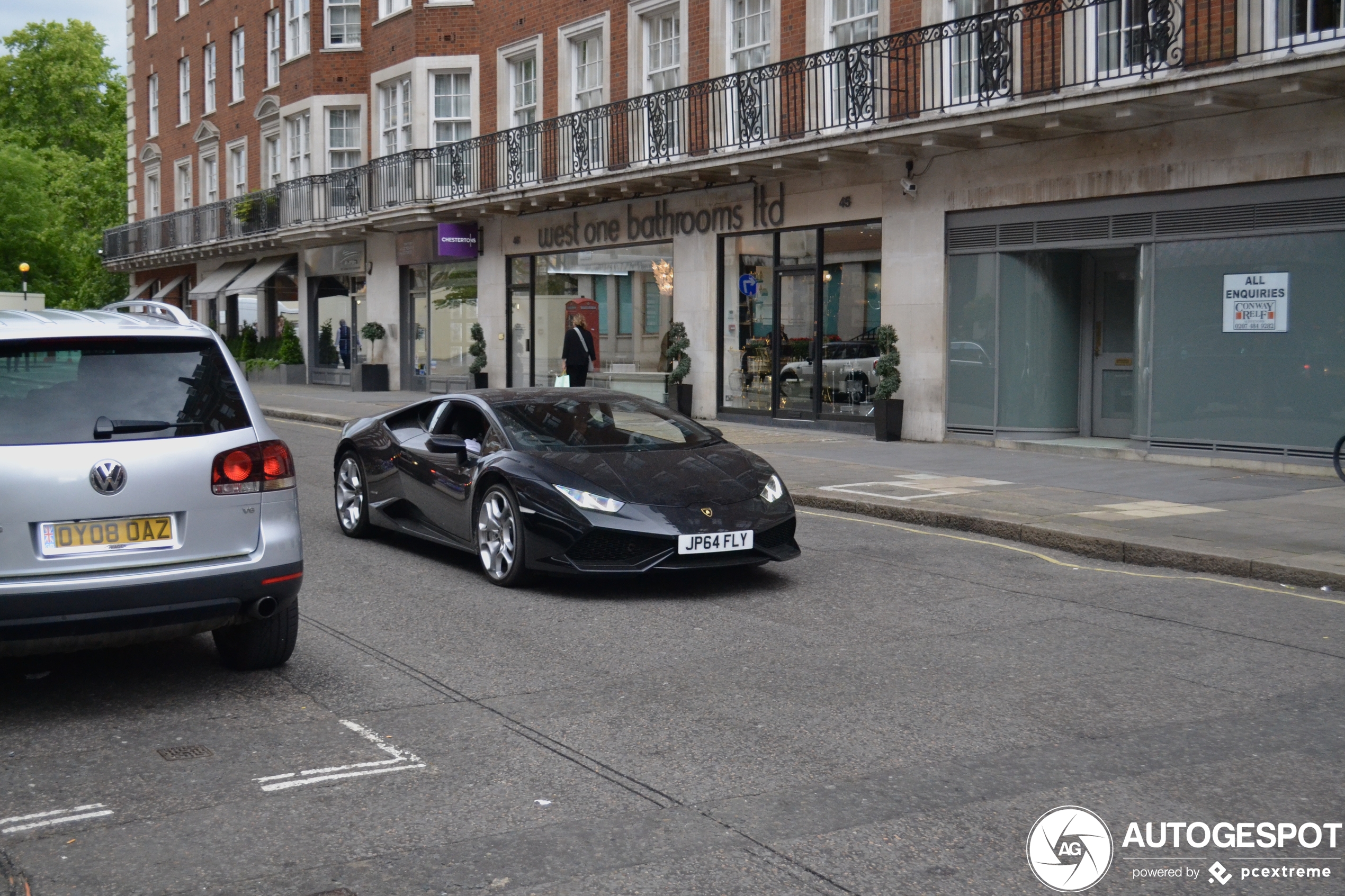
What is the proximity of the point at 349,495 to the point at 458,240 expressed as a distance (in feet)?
62.4

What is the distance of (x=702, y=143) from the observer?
2200 centimetres

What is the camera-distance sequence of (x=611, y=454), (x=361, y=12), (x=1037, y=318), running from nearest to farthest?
(x=611, y=454)
(x=1037, y=318)
(x=361, y=12)

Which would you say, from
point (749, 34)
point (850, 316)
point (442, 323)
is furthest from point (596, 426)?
point (442, 323)

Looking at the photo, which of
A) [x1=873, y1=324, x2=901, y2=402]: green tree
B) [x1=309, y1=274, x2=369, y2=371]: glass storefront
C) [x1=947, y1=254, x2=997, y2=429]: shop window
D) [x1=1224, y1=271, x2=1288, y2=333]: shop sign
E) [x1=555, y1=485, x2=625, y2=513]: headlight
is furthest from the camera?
[x1=309, y1=274, x2=369, y2=371]: glass storefront

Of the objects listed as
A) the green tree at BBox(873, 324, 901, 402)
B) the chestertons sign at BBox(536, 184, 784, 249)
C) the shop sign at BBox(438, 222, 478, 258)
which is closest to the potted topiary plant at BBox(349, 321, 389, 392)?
the shop sign at BBox(438, 222, 478, 258)

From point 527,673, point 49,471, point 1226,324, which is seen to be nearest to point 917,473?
point 1226,324

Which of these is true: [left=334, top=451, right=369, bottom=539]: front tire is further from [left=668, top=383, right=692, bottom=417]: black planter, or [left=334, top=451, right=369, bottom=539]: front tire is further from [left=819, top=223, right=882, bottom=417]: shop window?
[left=668, top=383, right=692, bottom=417]: black planter

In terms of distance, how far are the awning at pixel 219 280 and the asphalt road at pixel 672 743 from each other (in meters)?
33.2

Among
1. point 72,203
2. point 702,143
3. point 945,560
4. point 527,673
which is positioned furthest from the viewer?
point 72,203

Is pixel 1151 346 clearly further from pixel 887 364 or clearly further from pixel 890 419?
pixel 890 419

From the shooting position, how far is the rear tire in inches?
239

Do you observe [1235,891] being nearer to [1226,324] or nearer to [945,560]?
[945,560]

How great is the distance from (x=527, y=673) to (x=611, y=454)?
260 centimetres

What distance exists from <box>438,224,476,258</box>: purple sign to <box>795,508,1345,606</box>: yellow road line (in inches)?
727
